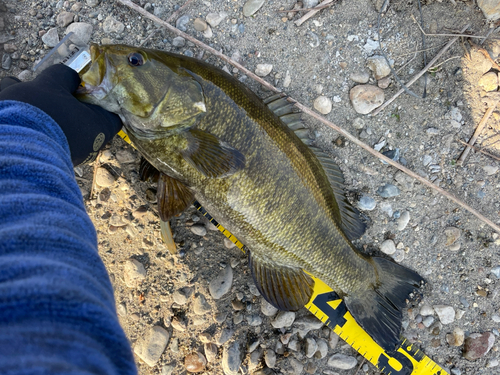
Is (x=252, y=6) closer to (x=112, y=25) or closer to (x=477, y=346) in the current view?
(x=112, y=25)

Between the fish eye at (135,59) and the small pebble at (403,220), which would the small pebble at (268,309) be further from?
the fish eye at (135,59)

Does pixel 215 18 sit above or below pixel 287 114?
above

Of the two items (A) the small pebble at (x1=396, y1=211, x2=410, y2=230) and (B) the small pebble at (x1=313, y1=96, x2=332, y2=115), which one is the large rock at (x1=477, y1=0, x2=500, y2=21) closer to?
(B) the small pebble at (x1=313, y1=96, x2=332, y2=115)

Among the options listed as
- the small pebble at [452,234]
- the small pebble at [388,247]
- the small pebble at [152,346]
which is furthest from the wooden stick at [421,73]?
the small pebble at [152,346]

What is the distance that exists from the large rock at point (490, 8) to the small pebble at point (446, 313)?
2.39 meters

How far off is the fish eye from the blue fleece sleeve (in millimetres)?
685

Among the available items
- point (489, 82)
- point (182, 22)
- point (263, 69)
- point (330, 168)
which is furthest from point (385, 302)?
point (182, 22)

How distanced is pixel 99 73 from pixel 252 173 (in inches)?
43.4

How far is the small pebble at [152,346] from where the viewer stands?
7.89 ft

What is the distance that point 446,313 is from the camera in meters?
2.65

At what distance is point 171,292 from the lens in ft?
8.14

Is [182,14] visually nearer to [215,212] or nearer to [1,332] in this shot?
[215,212]

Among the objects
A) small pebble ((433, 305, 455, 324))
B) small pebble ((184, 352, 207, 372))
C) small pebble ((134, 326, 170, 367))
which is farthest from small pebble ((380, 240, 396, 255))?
small pebble ((134, 326, 170, 367))

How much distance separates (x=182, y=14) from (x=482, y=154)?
107 inches
